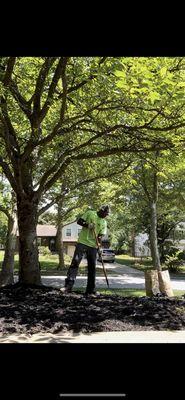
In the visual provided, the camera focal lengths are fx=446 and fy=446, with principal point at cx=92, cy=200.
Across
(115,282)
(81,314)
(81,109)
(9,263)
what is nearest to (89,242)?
(81,109)

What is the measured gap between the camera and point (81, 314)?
18.6 feet

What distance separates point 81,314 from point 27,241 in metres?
3.11

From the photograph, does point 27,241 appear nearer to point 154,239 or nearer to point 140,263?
point 154,239

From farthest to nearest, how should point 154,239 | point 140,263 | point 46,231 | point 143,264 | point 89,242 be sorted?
1. point 46,231
2. point 140,263
3. point 143,264
4. point 154,239
5. point 89,242

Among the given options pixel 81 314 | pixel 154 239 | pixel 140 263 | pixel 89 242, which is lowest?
pixel 81 314

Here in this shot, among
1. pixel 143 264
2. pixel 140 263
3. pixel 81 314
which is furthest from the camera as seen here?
pixel 140 263

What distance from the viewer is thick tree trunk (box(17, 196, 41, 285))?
27.9ft

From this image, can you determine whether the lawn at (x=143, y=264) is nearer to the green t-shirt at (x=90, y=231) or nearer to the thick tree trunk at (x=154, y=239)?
the thick tree trunk at (x=154, y=239)

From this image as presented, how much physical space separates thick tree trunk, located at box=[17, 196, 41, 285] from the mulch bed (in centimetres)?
108

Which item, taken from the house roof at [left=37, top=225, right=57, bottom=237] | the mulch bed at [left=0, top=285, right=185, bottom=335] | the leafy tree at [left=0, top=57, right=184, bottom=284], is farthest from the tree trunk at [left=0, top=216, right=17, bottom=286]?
the house roof at [left=37, top=225, right=57, bottom=237]
